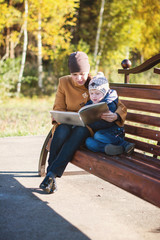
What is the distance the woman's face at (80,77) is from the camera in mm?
3941

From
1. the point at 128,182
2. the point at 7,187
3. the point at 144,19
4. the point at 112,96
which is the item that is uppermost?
the point at 144,19

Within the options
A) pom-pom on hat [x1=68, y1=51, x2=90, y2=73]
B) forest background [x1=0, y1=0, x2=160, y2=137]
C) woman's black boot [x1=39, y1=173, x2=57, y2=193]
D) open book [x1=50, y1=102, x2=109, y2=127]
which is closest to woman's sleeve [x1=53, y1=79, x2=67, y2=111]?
pom-pom on hat [x1=68, y1=51, x2=90, y2=73]

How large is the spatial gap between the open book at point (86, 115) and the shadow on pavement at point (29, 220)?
82 cm

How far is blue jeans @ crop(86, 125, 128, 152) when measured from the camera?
11.5 ft

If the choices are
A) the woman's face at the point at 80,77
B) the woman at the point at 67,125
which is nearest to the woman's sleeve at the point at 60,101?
the woman at the point at 67,125

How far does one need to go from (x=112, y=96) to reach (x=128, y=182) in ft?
3.64

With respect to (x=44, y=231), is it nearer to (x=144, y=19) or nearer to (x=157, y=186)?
(x=157, y=186)

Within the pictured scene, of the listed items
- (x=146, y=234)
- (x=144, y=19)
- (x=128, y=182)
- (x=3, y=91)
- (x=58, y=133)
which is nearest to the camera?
(x=128, y=182)

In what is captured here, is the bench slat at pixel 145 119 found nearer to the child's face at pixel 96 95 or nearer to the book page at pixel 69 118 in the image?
the child's face at pixel 96 95

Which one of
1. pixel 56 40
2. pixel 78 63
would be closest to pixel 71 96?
pixel 78 63

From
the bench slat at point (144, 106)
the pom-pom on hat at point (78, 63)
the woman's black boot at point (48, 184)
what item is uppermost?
the pom-pom on hat at point (78, 63)

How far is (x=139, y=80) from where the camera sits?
56.8 feet

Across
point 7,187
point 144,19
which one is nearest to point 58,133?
point 7,187

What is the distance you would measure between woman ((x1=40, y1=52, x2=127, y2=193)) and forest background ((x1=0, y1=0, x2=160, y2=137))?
707cm
